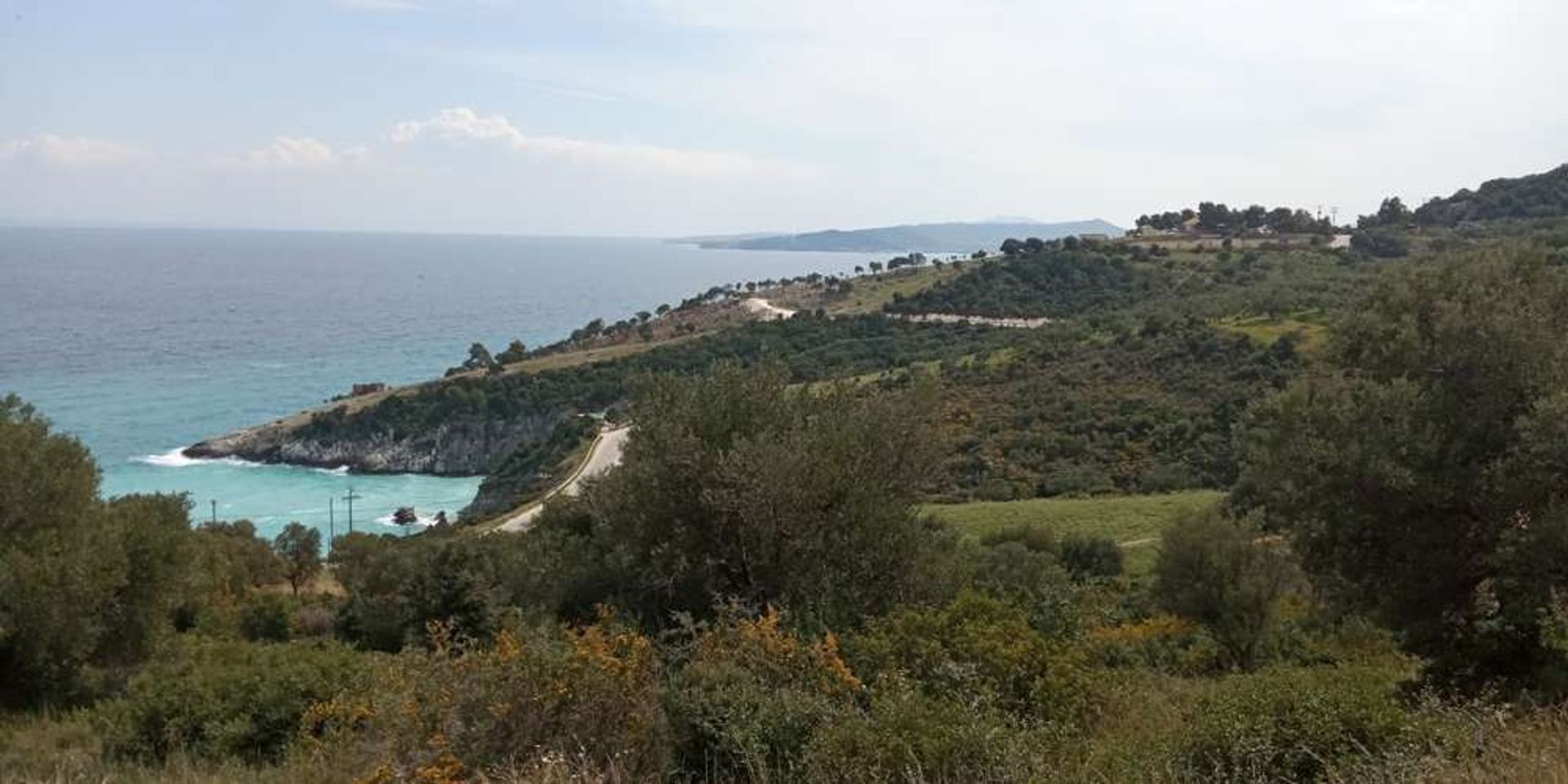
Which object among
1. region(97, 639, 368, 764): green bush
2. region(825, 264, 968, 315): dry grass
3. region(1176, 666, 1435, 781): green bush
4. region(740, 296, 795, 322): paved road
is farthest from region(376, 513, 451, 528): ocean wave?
region(1176, 666, 1435, 781): green bush

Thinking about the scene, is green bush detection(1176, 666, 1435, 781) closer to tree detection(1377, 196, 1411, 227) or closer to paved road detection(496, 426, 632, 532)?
paved road detection(496, 426, 632, 532)

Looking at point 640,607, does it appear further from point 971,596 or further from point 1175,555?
point 1175,555

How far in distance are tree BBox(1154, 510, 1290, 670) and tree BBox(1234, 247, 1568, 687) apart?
9.50 m

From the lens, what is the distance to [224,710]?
32.0ft

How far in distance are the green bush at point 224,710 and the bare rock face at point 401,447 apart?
68.8m

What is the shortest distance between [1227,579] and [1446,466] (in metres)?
11.5

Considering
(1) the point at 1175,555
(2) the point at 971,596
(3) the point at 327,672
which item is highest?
(2) the point at 971,596

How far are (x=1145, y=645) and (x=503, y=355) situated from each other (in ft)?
302

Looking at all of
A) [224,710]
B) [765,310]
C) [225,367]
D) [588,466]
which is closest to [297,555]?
[224,710]

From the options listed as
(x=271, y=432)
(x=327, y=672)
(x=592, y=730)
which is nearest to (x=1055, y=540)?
(x=327, y=672)

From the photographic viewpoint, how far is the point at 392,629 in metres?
20.6

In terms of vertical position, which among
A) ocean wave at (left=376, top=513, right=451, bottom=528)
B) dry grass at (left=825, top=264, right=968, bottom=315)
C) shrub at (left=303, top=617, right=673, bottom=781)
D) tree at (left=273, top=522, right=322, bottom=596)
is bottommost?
ocean wave at (left=376, top=513, right=451, bottom=528)

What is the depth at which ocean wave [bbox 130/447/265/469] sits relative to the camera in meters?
73.0

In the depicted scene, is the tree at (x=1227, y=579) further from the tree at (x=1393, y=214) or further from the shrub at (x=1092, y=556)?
the tree at (x=1393, y=214)
